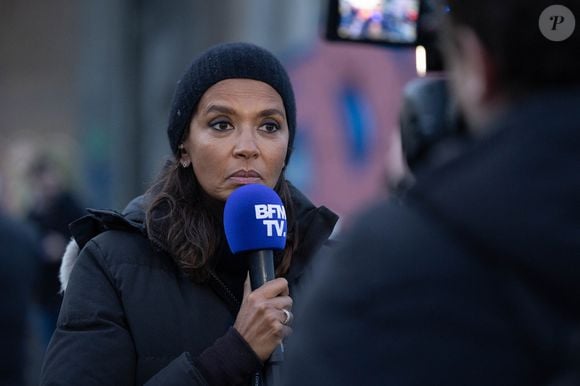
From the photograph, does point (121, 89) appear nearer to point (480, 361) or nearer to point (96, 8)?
point (96, 8)

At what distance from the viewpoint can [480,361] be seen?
4.83 ft

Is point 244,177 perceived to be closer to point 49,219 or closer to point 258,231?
point 258,231

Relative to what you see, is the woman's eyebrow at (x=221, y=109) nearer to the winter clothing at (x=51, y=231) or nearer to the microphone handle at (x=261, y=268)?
the microphone handle at (x=261, y=268)

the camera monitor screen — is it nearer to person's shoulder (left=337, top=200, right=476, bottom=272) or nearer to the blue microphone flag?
the blue microphone flag

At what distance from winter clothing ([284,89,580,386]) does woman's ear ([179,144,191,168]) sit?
1.58 meters

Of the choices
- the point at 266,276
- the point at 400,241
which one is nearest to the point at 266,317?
the point at 266,276

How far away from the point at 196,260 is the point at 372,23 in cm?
111

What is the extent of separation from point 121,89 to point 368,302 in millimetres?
15273

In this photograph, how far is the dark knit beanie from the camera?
9.86 ft

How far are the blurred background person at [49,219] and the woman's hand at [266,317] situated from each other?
Answer: 544 centimetres

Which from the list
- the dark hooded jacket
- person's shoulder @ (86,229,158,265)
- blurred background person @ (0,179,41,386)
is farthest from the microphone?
blurred background person @ (0,179,41,386)

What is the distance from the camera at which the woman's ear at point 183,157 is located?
3080mm

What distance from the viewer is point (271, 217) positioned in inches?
106

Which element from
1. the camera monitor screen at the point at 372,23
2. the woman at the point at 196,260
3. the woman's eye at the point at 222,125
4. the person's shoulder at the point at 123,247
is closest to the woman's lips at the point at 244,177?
the woman at the point at 196,260
